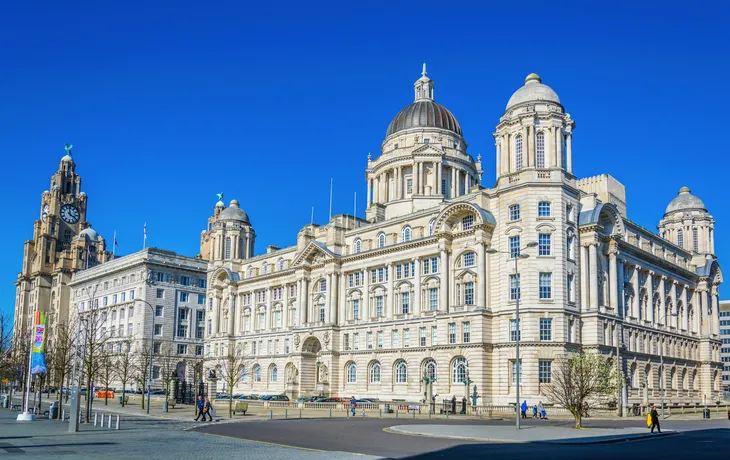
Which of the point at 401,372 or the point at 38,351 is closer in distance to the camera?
the point at 38,351

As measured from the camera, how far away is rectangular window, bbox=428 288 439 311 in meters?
85.5

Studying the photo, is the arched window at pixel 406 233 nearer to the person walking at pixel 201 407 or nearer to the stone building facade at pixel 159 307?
the person walking at pixel 201 407

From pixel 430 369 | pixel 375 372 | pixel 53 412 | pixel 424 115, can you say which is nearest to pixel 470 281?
pixel 430 369

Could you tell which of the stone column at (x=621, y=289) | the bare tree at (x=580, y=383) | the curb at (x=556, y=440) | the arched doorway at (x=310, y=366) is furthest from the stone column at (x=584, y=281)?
the curb at (x=556, y=440)

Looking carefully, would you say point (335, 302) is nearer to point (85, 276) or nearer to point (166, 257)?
point (166, 257)

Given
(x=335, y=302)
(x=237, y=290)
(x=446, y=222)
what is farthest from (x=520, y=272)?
(x=237, y=290)

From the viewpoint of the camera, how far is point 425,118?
114m

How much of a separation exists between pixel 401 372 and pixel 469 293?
558 inches

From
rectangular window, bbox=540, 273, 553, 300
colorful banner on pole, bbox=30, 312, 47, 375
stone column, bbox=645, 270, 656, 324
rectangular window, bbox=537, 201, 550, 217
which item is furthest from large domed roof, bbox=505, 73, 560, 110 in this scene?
colorful banner on pole, bbox=30, 312, 47, 375

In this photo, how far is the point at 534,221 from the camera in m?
75.8

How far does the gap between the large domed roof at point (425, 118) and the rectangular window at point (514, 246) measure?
129 ft

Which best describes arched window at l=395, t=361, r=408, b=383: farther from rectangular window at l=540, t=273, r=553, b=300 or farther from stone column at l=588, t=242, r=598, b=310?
stone column at l=588, t=242, r=598, b=310

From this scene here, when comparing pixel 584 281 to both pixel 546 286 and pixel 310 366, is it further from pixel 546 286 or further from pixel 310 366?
pixel 310 366

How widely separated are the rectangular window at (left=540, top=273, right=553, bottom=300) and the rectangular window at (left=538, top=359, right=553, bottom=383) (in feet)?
21.0
